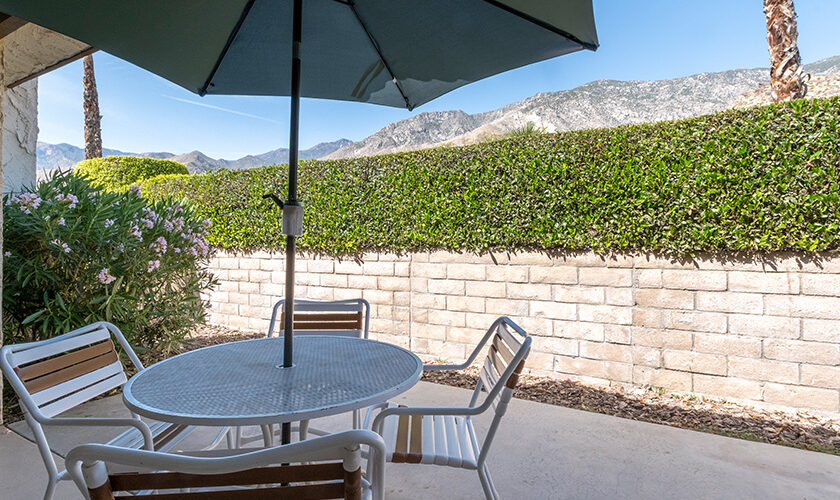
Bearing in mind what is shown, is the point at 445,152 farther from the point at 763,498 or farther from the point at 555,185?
the point at 763,498

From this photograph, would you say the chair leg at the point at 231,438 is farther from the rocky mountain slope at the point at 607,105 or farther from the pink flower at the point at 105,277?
the rocky mountain slope at the point at 607,105

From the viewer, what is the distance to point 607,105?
36344mm

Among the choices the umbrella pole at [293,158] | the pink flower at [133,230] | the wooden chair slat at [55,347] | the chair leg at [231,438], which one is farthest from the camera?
the pink flower at [133,230]

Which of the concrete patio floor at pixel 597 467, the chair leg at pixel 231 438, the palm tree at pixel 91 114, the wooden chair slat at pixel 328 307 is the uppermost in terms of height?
the palm tree at pixel 91 114

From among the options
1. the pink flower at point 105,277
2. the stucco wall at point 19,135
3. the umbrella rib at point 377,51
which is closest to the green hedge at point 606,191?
the umbrella rib at point 377,51

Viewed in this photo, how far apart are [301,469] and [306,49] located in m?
2.17

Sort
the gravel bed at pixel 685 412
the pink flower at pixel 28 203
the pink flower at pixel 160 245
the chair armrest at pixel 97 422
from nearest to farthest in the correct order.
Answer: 1. the chair armrest at pixel 97 422
2. the gravel bed at pixel 685 412
3. the pink flower at pixel 28 203
4. the pink flower at pixel 160 245

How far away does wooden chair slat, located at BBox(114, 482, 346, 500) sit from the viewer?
789 mm

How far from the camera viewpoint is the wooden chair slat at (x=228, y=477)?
77 cm

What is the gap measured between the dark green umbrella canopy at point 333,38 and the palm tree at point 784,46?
5253 millimetres

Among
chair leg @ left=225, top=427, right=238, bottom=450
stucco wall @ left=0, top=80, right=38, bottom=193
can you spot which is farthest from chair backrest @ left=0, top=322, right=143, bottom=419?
stucco wall @ left=0, top=80, right=38, bottom=193

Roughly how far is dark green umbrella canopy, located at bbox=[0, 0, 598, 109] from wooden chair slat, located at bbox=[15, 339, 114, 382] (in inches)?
49.8

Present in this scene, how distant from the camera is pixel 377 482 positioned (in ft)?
2.94

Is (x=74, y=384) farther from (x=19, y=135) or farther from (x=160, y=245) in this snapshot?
(x=19, y=135)
